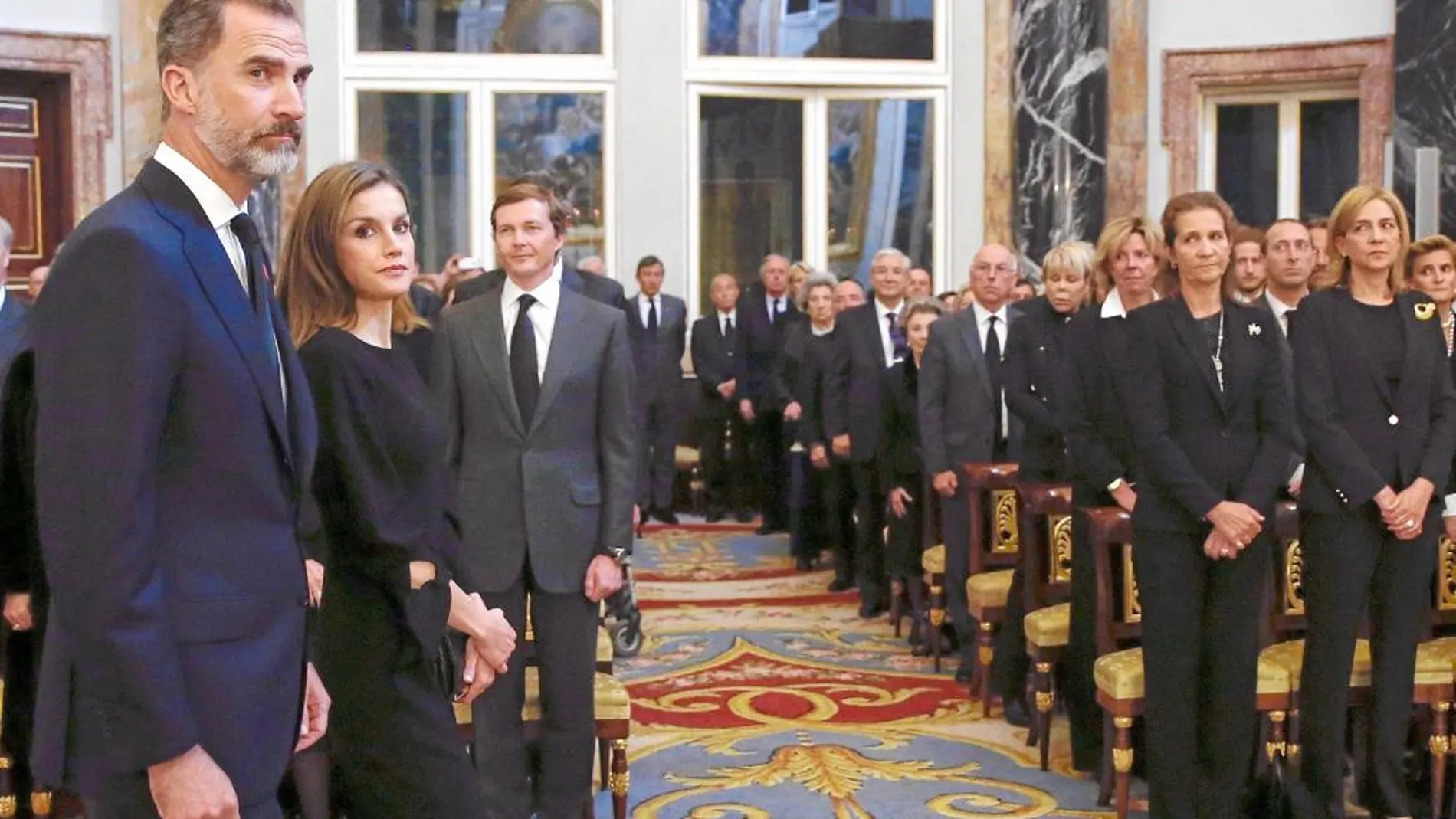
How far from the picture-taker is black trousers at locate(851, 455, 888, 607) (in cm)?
849

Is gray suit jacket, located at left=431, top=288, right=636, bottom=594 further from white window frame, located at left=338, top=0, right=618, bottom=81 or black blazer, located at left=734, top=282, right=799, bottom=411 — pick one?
white window frame, located at left=338, top=0, right=618, bottom=81

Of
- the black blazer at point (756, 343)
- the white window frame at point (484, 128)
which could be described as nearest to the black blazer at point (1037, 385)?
the black blazer at point (756, 343)

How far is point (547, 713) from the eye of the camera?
176 inches

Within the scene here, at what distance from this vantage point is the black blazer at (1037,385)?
21.1 feet

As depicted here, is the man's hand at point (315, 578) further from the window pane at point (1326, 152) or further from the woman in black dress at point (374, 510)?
the window pane at point (1326, 152)

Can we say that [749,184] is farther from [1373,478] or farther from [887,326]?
[1373,478]

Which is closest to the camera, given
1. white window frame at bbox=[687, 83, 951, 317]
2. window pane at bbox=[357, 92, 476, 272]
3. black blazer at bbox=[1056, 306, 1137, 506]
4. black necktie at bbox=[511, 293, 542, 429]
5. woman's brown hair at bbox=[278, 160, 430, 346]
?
woman's brown hair at bbox=[278, 160, 430, 346]

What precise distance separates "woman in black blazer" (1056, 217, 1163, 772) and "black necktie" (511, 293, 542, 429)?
1.66 m

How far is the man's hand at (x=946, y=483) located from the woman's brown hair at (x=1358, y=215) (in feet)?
7.83

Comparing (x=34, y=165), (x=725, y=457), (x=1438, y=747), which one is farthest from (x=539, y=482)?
(x=34, y=165)

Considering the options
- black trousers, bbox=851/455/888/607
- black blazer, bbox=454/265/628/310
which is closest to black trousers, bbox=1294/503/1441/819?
black blazer, bbox=454/265/628/310

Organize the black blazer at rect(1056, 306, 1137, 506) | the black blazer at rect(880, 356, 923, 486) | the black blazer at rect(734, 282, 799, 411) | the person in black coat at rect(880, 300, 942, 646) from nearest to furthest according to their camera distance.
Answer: the black blazer at rect(1056, 306, 1137, 506), the person in black coat at rect(880, 300, 942, 646), the black blazer at rect(880, 356, 923, 486), the black blazer at rect(734, 282, 799, 411)

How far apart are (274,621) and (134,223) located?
539 mm

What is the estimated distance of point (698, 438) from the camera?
12.9 meters
